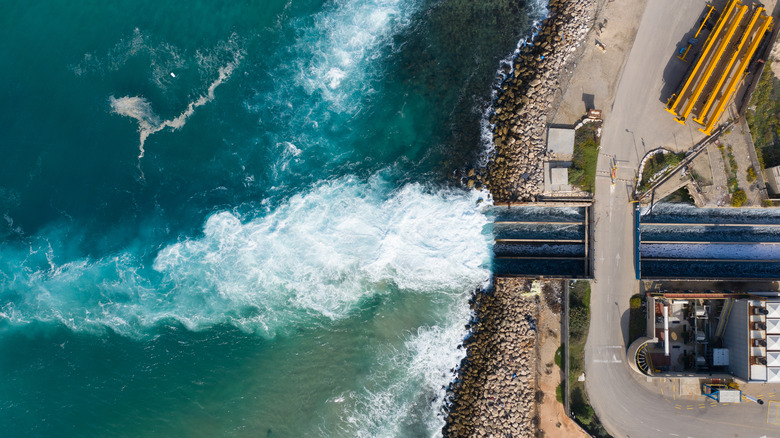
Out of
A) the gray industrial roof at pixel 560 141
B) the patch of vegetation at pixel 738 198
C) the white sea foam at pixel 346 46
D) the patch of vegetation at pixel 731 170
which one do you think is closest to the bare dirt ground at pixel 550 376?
the gray industrial roof at pixel 560 141

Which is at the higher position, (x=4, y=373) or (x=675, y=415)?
(x=675, y=415)

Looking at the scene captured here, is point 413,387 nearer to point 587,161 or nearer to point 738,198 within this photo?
point 587,161

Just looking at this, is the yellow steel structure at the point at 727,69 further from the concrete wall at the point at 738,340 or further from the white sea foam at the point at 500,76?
the concrete wall at the point at 738,340

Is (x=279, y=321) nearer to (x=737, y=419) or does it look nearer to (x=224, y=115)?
(x=224, y=115)

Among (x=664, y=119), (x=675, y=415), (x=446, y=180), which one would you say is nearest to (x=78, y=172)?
(x=446, y=180)

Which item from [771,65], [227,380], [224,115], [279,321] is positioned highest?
[771,65]

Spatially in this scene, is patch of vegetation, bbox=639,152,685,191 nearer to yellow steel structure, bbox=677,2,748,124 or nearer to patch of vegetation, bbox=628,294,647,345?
yellow steel structure, bbox=677,2,748,124

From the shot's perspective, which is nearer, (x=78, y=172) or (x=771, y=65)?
(x=771, y=65)
